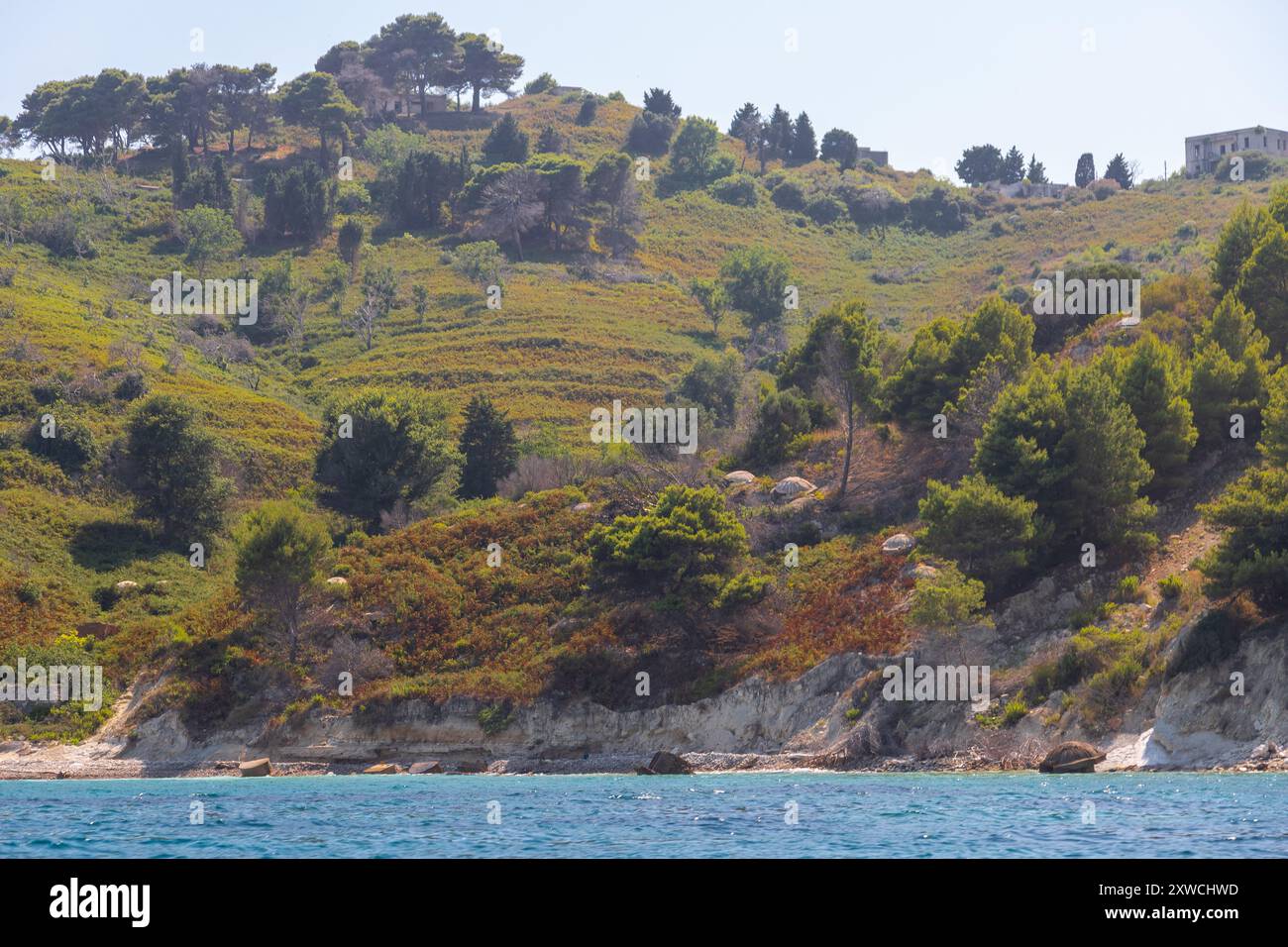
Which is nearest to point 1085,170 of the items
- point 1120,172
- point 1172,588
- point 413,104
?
point 1120,172

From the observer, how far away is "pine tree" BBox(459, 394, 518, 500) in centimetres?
8394

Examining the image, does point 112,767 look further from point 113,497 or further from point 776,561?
point 776,561

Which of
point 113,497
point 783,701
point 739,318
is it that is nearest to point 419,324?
point 739,318

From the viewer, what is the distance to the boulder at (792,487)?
72000mm

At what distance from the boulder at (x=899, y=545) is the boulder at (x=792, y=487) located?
949cm

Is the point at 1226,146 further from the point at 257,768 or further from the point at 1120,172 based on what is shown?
the point at 257,768

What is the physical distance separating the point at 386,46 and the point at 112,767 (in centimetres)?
14684

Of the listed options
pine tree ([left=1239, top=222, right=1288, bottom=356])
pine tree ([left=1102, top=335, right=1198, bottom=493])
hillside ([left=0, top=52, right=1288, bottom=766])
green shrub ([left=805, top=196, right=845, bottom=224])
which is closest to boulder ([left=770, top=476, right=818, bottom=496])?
hillside ([left=0, top=52, right=1288, bottom=766])

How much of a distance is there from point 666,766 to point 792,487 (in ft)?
75.9

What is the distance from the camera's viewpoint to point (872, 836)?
30.9 m

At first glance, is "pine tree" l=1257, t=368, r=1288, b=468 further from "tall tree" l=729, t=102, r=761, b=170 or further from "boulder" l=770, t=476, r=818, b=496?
"tall tree" l=729, t=102, r=761, b=170

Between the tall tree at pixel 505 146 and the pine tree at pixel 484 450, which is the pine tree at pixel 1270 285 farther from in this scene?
the tall tree at pixel 505 146

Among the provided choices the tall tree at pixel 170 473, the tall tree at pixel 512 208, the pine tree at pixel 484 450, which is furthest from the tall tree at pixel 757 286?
the tall tree at pixel 170 473

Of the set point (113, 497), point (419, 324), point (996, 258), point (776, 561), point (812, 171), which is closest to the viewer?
point (776, 561)
